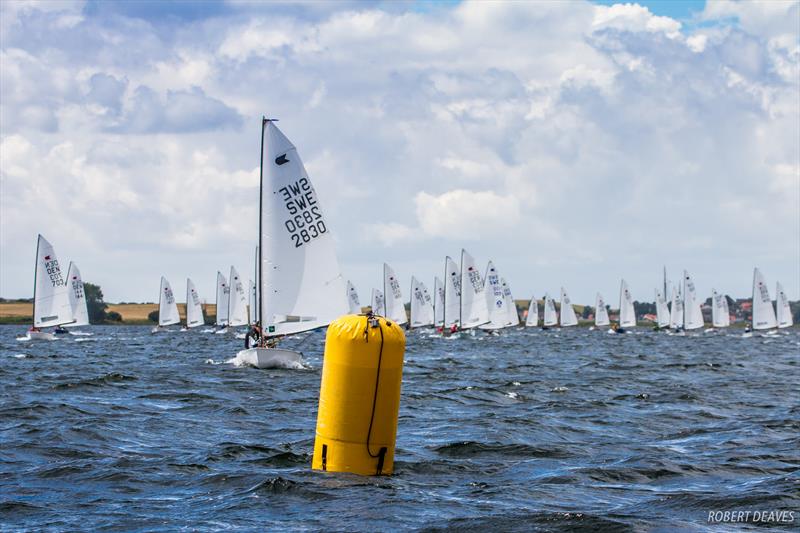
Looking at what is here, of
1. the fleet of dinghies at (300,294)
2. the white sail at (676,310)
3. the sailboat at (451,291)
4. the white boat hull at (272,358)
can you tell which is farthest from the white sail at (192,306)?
the white boat hull at (272,358)

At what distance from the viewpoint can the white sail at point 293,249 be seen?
30.6 meters

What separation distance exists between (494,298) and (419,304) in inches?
640

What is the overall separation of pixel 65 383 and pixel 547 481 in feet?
54.0

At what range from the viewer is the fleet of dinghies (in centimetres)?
3075

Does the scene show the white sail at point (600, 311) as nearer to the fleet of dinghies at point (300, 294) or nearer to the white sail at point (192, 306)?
the fleet of dinghies at point (300, 294)

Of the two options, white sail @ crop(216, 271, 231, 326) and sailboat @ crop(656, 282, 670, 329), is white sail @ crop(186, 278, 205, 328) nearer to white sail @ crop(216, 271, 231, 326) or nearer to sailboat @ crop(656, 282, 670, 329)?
white sail @ crop(216, 271, 231, 326)

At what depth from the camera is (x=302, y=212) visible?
30.6 meters

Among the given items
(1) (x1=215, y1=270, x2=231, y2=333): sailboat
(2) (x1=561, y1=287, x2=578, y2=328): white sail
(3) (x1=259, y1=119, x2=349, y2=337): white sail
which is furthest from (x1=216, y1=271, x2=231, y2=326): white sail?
(3) (x1=259, y1=119, x2=349, y2=337): white sail

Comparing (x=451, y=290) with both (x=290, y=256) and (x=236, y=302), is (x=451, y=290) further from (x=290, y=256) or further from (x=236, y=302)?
(x=290, y=256)

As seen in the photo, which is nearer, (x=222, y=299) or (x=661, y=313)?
(x=222, y=299)

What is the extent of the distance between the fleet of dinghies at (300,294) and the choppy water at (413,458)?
3.68m

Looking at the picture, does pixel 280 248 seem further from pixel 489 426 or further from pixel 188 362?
pixel 489 426

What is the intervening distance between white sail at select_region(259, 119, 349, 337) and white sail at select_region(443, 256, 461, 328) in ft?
157

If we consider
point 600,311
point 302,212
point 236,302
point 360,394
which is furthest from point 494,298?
point 360,394
